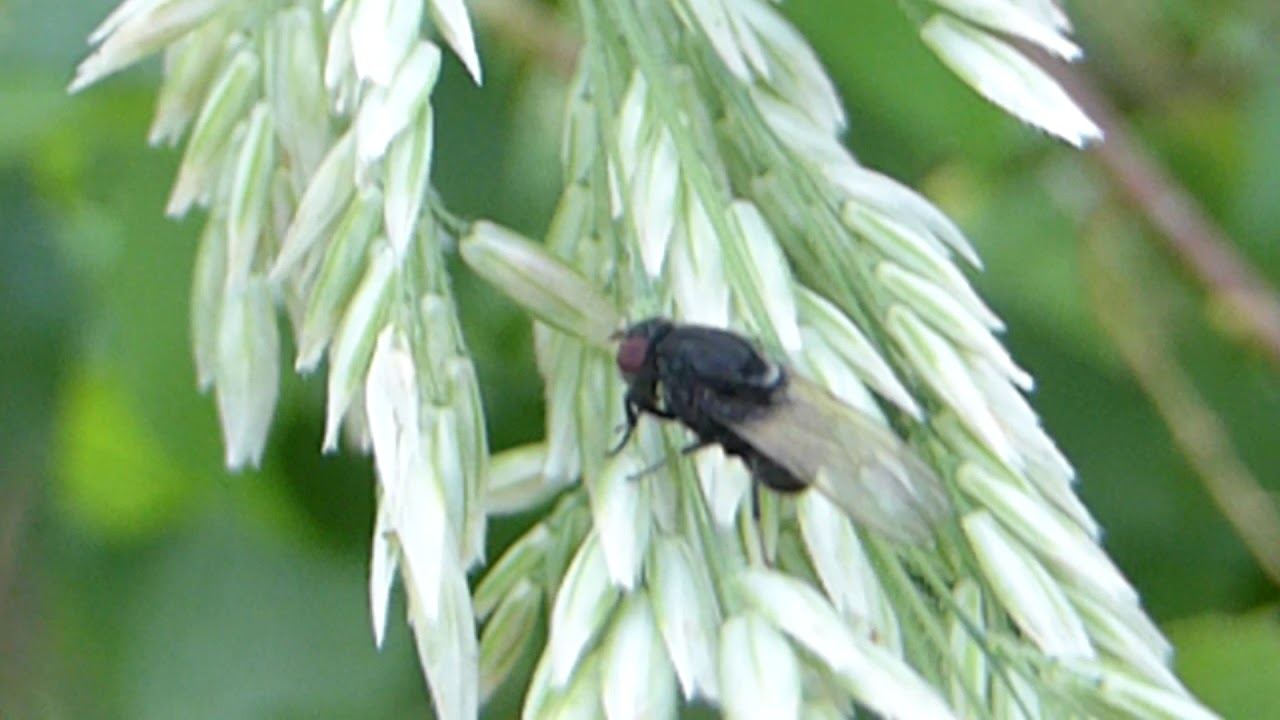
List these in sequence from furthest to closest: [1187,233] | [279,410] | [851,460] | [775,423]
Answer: [1187,233] < [279,410] < [775,423] < [851,460]

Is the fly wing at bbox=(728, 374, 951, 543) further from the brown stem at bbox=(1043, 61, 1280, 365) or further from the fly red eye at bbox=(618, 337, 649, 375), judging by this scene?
the brown stem at bbox=(1043, 61, 1280, 365)

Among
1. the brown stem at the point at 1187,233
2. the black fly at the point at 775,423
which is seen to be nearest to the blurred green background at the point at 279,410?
the brown stem at the point at 1187,233

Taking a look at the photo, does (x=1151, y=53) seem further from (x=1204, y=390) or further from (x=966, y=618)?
(x=966, y=618)

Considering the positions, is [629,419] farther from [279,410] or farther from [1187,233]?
[1187,233]

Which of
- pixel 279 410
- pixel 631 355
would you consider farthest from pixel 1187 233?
pixel 631 355

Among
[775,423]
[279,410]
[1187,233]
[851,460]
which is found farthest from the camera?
[1187,233]

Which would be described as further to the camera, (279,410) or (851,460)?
(279,410)
